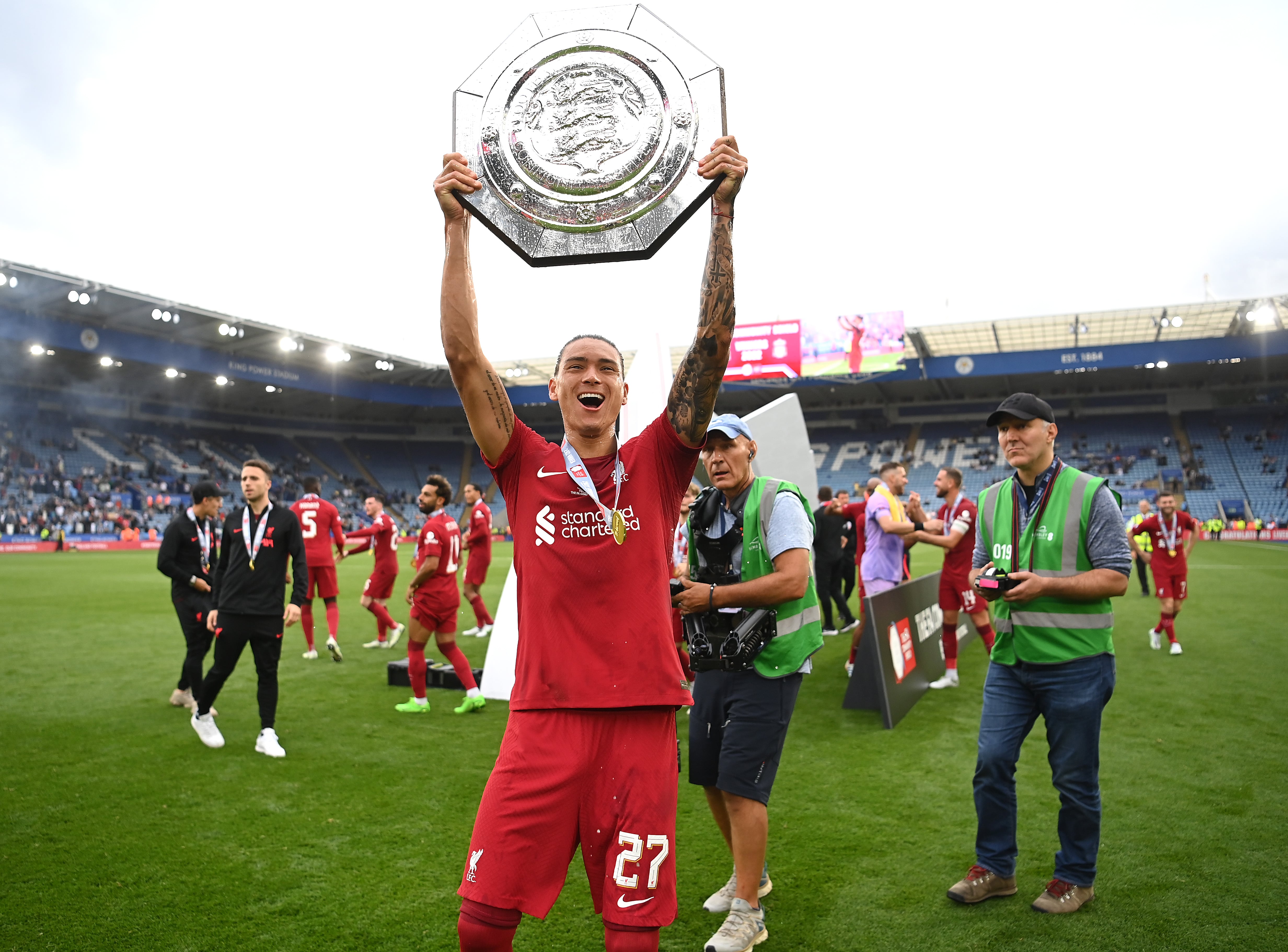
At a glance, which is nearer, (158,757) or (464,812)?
(464,812)

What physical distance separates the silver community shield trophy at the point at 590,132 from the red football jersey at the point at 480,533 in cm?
791

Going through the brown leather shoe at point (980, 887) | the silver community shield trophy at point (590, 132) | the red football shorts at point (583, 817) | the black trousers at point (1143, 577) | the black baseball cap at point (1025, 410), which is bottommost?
the brown leather shoe at point (980, 887)

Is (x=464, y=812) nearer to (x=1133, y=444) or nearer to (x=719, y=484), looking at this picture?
(x=719, y=484)

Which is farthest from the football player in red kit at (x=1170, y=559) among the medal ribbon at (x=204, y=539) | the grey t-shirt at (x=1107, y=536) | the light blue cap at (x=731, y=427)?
the medal ribbon at (x=204, y=539)

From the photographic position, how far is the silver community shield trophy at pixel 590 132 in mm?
2000

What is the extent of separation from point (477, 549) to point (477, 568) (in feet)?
1.95

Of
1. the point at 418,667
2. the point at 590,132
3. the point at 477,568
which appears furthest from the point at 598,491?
the point at 477,568

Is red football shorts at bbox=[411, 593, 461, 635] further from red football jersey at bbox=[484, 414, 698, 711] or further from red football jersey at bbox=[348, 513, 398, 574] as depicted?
red football jersey at bbox=[484, 414, 698, 711]

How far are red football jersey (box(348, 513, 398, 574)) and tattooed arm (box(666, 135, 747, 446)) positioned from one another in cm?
864

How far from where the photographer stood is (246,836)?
169 inches

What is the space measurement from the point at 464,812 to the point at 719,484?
8.99ft

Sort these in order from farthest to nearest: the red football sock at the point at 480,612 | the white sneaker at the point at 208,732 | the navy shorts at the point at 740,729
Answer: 1. the red football sock at the point at 480,612
2. the white sneaker at the point at 208,732
3. the navy shorts at the point at 740,729

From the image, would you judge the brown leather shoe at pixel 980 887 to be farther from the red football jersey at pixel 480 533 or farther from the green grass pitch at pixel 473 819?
the red football jersey at pixel 480 533

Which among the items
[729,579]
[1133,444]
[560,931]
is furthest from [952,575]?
[1133,444]
